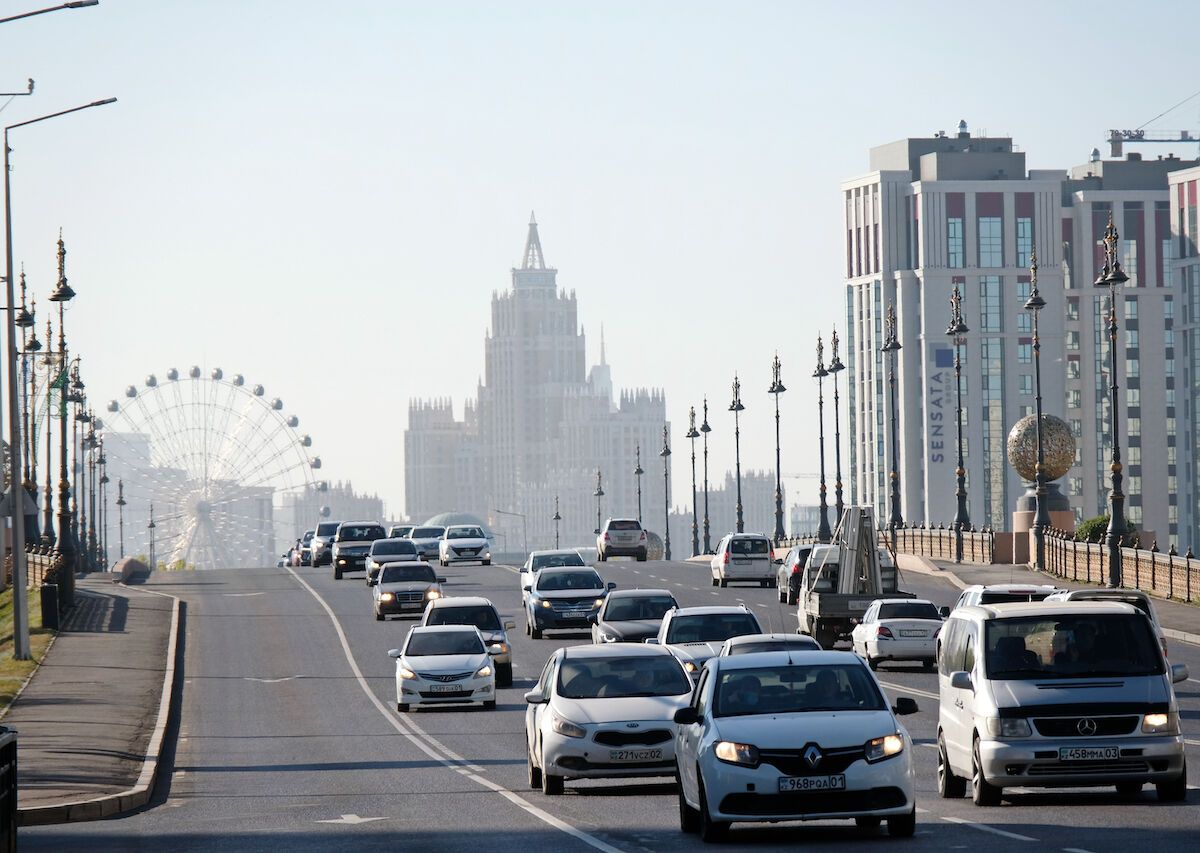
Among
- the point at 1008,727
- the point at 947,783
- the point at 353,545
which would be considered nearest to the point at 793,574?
the point at 353,545

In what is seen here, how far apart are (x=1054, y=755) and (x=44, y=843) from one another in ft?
31.0

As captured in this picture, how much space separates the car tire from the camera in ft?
59.3

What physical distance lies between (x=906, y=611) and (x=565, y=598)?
11756mm

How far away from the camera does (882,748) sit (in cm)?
1579

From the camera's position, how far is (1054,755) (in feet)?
57.0

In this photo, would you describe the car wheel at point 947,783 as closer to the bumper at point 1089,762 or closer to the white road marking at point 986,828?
the white road marking at point 986,828

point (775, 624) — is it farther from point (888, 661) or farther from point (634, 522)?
point (634, 522)

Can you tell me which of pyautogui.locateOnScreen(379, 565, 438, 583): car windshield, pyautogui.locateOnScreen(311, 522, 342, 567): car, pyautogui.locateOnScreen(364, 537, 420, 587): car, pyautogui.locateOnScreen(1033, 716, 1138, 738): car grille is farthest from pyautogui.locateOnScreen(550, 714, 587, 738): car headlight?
pyautogui.locateOnScreen(311, 522, 342, 567): car

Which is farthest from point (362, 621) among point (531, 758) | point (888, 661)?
point (531, 758)

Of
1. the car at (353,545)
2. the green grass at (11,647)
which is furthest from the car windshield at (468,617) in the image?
the car at (353,545)

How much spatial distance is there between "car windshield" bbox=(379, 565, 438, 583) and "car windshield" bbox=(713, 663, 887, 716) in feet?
131

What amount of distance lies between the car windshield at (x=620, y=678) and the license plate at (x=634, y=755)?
932 mm

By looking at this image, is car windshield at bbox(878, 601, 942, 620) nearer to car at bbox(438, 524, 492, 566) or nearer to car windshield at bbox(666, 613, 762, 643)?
car windshield at bbox(666, 613, 762, 643)

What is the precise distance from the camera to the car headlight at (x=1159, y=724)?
17.3 m
